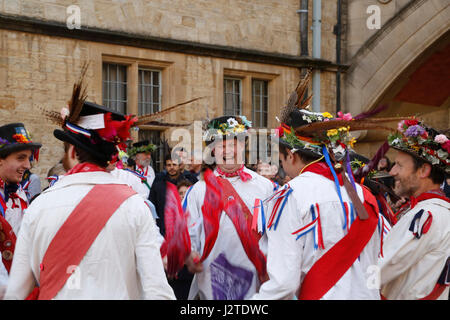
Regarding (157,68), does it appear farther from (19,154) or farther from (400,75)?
(19,154)

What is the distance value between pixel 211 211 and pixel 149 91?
24.1 feet

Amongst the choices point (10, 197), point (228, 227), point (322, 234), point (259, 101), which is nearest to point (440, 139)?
point (322, 234)

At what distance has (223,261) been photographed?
4.36 metres

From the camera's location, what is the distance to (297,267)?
9.23 feet

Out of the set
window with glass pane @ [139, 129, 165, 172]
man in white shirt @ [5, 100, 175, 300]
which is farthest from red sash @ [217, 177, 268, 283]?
window with glass pane @ [139, 129, 165, 172]

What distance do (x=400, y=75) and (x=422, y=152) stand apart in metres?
10.4

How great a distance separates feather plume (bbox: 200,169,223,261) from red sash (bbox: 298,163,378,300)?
1.51 meters

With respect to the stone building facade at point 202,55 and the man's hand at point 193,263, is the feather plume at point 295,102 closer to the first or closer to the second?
the man's hand at point 193,263

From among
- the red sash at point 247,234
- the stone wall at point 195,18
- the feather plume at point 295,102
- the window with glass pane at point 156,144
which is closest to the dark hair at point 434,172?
the feather plume at point 295,102

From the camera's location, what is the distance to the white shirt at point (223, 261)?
423 cm

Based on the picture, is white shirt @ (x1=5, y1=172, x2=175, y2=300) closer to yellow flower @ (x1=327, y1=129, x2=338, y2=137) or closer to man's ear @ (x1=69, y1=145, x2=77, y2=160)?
man's ear @ (x1=69, y1=145, x2=77, y2=160)

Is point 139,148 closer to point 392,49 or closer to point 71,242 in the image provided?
point 392,49

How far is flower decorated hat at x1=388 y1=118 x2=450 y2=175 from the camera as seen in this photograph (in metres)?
3.56

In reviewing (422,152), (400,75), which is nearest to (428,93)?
(400,75)
